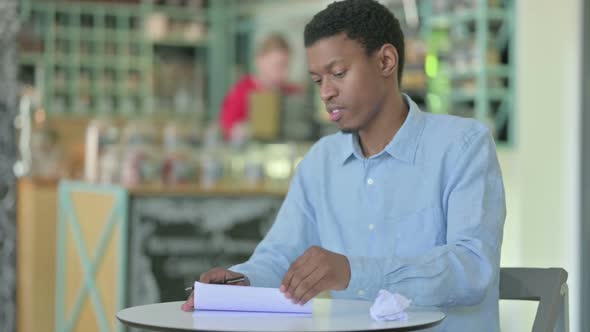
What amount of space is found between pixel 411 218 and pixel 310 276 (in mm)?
424

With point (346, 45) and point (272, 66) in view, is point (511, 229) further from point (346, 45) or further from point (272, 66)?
Result: point (346, 45)

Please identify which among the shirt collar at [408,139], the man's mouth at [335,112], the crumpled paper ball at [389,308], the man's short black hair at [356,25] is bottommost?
the crumpled paper ball at [389,308]

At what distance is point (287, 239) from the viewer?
2.21 meters

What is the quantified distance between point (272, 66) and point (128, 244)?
2.23 metres

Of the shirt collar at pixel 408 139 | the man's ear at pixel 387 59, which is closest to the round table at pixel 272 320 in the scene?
the shirt collar at pixel 408 139

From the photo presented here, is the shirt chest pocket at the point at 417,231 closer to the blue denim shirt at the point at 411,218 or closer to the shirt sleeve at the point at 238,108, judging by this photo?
the blue denim shirt at the point at 411,218

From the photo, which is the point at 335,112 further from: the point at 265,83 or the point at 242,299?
the point at 265,83

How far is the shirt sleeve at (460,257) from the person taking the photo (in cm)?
181

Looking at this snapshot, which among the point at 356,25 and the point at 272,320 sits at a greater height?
the point at 356,25

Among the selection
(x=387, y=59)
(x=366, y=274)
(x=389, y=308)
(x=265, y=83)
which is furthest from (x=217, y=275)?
(x=265, y=83)

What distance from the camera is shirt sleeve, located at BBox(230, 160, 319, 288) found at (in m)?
2.11

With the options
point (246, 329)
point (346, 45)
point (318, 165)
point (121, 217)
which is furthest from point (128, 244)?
point (246, 329)

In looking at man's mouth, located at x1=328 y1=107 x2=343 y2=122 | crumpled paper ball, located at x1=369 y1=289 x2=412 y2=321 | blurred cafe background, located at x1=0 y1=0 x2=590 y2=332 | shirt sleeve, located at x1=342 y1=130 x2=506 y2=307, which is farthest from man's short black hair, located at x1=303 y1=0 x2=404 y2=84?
blurred cafe background, located at x1=0 y1=0 x2=590 y2=332

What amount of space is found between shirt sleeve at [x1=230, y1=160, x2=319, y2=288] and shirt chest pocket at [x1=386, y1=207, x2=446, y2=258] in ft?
0.82
